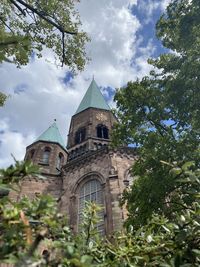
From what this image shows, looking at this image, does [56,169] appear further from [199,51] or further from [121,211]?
[199,51]

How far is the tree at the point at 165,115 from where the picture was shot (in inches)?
355

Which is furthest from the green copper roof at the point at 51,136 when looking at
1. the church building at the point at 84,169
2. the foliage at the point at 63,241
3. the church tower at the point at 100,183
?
the foliage at the point at 63,241

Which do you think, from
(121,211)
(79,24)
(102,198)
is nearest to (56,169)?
(102,198)

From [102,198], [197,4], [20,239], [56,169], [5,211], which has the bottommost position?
[20,239]

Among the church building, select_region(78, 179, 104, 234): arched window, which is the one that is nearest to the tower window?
the church building

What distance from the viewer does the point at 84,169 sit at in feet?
75.7

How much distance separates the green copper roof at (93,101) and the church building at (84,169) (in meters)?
1.15

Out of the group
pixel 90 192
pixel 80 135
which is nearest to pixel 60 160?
pixel 80 135

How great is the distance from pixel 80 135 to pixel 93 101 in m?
6.90

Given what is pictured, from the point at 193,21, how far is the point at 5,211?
35.0ft

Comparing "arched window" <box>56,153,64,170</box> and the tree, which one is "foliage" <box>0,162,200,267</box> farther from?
"arched window" <box>56,153,64,170</box>

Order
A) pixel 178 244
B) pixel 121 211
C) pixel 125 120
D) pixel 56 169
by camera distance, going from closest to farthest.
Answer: pixel 178 244, pixel 125 120, pixel 121 211, pixel 56 169

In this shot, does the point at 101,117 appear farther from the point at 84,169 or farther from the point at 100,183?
the point at 100,183

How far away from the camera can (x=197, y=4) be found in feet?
33.8
